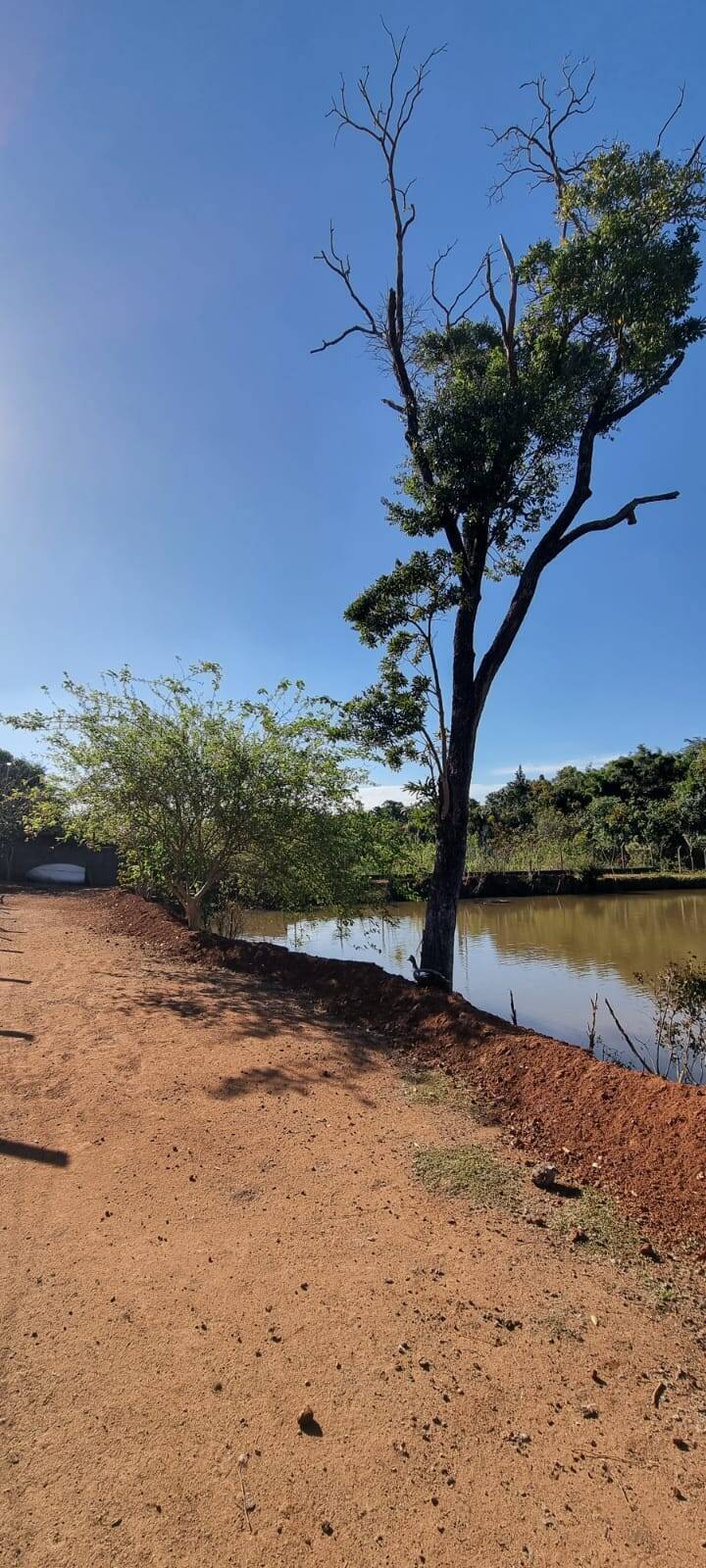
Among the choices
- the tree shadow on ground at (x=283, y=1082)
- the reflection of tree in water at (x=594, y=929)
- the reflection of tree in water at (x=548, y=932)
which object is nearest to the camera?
the tree shadow on ground at (x=283, y=1082)

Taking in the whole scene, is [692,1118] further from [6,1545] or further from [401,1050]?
[6,1545]

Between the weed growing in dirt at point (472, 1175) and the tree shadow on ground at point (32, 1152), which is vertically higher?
the tree shadow on ground at point (32, 1152)

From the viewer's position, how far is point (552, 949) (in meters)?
14.5

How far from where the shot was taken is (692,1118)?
339 cm

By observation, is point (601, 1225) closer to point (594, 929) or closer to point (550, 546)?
point (550, 546)

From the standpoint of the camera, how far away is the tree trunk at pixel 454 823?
21.6 ft

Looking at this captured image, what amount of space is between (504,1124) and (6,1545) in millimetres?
3057

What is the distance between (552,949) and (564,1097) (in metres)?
11.0

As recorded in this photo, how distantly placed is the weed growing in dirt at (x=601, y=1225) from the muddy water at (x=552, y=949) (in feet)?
13.6

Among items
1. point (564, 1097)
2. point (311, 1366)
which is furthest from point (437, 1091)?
point (311, 1366)

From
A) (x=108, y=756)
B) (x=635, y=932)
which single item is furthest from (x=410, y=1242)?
(x=635, y=932)

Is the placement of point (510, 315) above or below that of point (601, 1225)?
above

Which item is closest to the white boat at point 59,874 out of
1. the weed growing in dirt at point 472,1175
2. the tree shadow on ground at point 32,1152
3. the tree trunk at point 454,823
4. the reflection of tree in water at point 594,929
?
the reflection of tree in water at point 594,929

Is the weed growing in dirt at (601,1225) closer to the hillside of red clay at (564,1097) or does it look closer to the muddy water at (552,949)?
the hillside of red clay at (564,1097)
